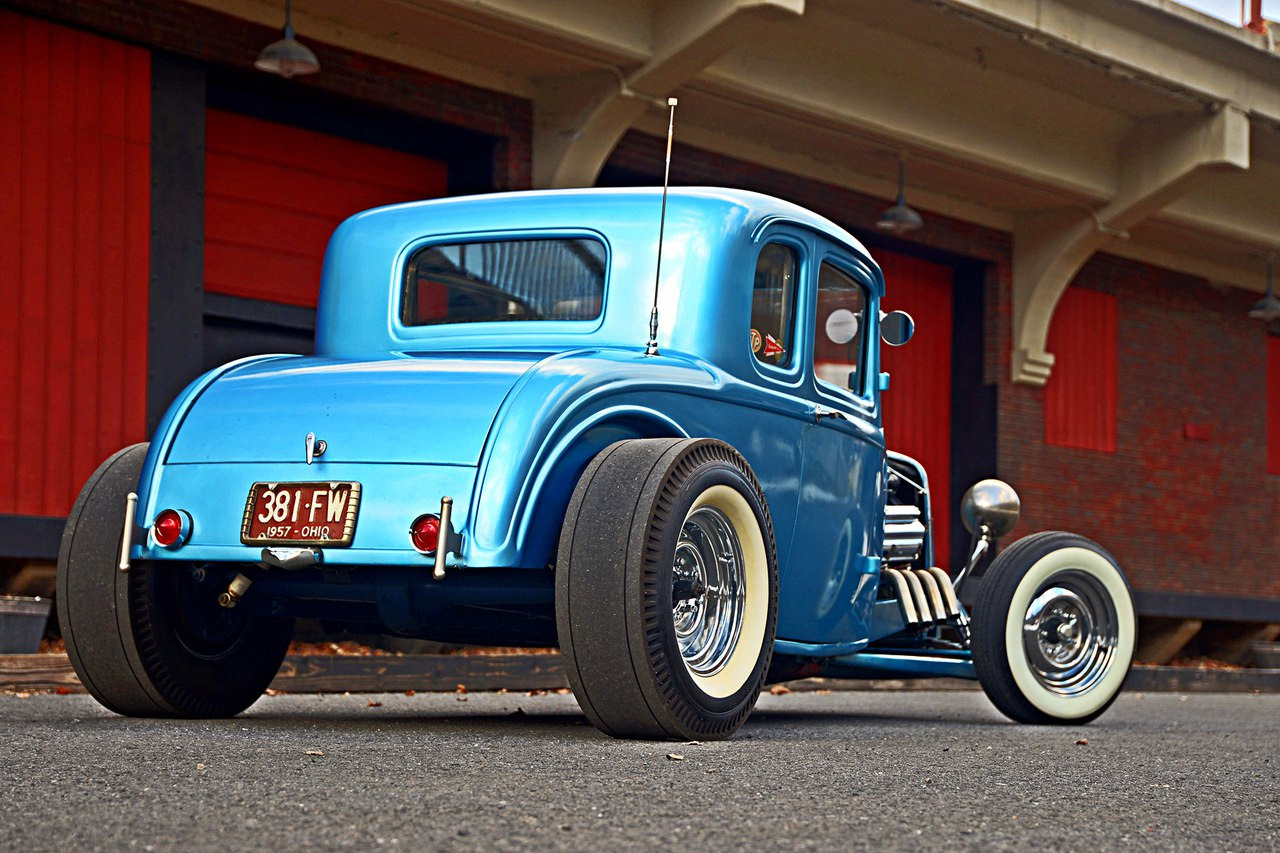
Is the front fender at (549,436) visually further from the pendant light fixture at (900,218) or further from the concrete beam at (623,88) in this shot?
the pendant light fixture at (900,218)

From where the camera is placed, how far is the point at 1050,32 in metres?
13.9

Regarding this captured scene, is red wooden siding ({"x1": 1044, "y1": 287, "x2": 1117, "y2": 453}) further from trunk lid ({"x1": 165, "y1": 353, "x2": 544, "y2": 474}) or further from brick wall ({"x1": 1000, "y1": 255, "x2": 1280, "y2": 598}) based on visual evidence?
trunk lid ({"x1": 165, "y1": 353, "x2": 544, "y2": 474})

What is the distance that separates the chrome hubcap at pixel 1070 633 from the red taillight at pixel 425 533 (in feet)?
10.1

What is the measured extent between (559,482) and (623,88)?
822 cm

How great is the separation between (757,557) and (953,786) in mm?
1287

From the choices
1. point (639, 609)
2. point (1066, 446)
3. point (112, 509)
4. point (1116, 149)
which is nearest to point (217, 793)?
point (639, 609)

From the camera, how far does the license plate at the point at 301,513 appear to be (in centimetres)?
475

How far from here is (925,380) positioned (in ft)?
57.2

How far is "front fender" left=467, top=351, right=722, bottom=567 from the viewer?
460 centimetres

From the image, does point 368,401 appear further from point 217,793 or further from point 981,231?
point 981,231

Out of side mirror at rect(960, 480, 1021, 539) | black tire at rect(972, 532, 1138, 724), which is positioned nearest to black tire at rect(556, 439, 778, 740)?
black tire at rect(972, 532, 1138, 724)

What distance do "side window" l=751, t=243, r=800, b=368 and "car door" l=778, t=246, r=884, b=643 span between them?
92 mm

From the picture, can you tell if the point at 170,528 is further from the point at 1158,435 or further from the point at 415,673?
the point at 1158,435

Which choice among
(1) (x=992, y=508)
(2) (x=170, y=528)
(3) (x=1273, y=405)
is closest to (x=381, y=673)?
(1) (x=992, y=508)
